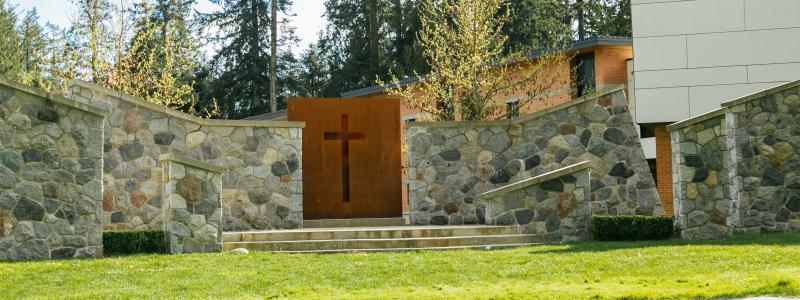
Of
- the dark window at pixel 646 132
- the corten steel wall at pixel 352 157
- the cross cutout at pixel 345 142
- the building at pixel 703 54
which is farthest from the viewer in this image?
the dark window at pixel 646 132

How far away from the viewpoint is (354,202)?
728 inches

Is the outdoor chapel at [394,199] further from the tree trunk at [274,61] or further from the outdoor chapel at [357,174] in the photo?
the tree trunk at [274,61]

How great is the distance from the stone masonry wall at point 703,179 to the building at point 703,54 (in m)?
13.1

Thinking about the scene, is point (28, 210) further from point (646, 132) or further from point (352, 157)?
point (646, 132)

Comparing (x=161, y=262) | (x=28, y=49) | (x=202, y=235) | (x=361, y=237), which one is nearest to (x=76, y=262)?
(x=161, y=262)

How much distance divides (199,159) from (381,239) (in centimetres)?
412

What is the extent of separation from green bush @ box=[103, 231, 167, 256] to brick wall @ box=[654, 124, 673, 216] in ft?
61.3

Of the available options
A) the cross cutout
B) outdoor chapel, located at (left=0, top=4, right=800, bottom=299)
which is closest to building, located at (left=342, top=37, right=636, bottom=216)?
outdoor chapel, located at (left=0, top=4, right=800, bottom=299)

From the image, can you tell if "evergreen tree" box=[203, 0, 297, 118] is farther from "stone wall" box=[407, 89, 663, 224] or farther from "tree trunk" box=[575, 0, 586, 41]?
"stone wall" box=[407, 89, 663, 224]

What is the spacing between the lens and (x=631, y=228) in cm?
1498

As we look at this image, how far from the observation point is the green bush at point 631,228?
1500cm

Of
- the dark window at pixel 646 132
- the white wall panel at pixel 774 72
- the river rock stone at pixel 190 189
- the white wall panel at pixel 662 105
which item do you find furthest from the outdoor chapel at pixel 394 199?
the white wall panel at pixel 774 72

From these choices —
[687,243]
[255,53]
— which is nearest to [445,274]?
[687,243]

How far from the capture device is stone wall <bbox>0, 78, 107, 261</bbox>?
13.3 meters
